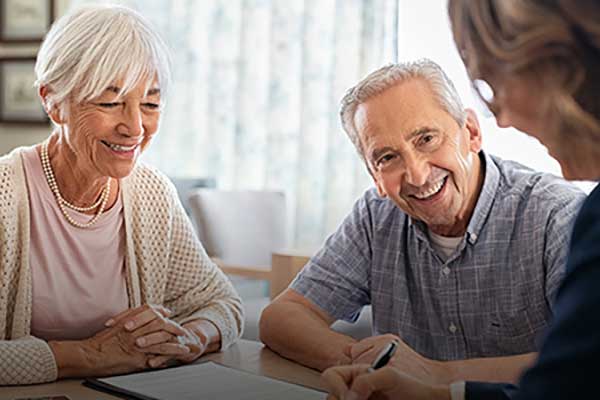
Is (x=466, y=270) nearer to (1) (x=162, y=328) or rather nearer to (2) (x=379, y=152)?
(2) (x=379, y=152)

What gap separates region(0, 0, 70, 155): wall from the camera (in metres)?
5.13

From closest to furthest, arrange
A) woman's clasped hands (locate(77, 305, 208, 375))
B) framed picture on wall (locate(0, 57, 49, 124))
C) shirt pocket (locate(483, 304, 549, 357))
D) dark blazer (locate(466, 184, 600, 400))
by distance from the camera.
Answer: dark blazer (locate(466, 184, 600, 400)) < woman's clasped hands (locate(77, 305, 208, 375)) < shirt pocket (locate(483, 304, 549, 357)) < framed picture on wall (locate(0, 57, 49, 124))

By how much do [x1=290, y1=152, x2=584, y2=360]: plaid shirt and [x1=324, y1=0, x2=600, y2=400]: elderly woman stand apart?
0.81 m

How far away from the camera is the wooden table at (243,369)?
4.40ft

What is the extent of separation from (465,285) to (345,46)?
9.01 ft

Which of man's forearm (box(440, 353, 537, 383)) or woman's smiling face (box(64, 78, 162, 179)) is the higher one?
woman's smiling face (box(64, 78, 162, 179))

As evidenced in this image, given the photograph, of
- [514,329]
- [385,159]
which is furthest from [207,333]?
[514,329]

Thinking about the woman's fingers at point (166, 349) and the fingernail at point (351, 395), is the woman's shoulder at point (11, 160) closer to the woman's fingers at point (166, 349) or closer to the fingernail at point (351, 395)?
the woman's fingers at point (166, 349)

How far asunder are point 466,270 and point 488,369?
1.01 feet

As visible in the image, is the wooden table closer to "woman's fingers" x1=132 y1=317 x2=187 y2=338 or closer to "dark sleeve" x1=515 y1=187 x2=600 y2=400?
"woman's fingers" x1=132 y1=317 x2=187 y2=338

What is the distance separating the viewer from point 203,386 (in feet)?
4.50

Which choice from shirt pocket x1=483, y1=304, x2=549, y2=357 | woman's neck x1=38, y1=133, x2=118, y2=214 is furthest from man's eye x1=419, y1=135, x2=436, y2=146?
woman's neck x1=38, y1=133, x2=118, y2=214

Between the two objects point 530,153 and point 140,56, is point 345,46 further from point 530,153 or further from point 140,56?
point 140,56

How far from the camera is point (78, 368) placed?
145 cm
